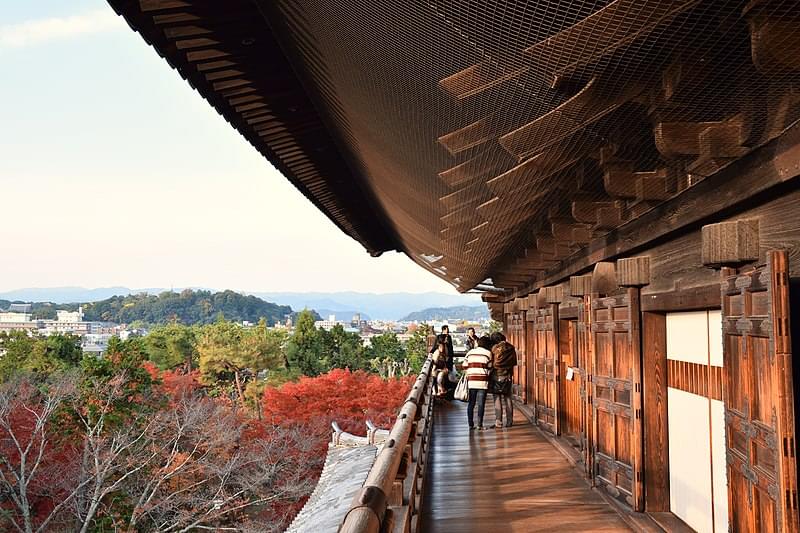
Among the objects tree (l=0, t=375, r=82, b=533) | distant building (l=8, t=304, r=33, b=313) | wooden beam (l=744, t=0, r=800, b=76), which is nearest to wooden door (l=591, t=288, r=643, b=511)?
wooden beam (l=744, t=0, r=800, b=76)

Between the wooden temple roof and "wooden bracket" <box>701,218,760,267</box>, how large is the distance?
0.84 feet

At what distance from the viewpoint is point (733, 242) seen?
10.0ft

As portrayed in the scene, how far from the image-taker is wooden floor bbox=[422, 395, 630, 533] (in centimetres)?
511

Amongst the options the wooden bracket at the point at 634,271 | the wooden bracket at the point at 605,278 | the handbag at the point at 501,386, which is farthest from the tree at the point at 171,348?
the wooden bracket at the point at 634,271

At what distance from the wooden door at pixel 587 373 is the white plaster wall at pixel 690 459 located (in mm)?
1170

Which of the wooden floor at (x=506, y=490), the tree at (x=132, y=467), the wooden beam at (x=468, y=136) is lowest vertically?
the tree at (x=132, y=467)

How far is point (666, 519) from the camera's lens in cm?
479

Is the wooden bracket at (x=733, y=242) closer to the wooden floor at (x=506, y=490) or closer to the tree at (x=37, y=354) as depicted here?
the wooden floor at (x=506, y=490)

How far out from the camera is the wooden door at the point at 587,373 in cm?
606

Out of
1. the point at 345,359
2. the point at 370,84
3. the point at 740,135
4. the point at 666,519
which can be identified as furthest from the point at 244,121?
the point at 345,359

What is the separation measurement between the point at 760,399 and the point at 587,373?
3666 mm

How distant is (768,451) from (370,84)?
1.87m

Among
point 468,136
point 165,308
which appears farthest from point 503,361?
point 165,308

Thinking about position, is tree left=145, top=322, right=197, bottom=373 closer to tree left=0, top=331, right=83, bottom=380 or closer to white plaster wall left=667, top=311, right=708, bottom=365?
tree left=0, top=331, right=83, bottom=380
